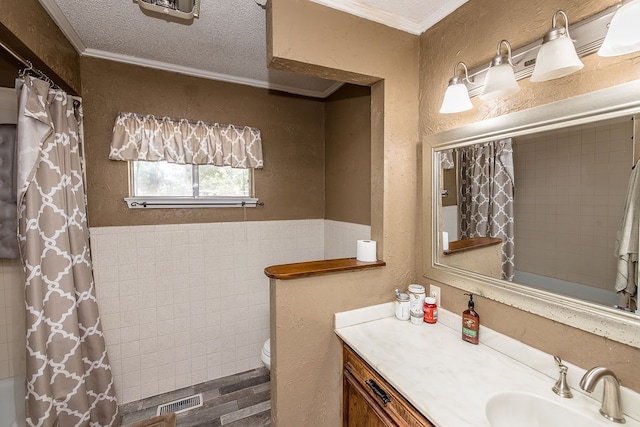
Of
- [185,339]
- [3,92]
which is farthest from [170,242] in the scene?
[3,92]

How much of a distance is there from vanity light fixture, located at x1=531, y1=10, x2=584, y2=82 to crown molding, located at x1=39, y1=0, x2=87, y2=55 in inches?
90.9

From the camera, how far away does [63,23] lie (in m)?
1.60

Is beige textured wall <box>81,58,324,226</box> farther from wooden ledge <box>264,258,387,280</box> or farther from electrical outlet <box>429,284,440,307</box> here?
electrical outlet <box>429,284,440,307</box>

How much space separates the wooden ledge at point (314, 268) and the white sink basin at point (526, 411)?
30.5 inches

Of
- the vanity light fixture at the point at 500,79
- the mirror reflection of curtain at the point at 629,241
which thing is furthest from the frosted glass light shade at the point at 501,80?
the mirror reflection of curtain at the point at 629,241

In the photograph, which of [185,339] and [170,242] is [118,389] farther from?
[170,242]

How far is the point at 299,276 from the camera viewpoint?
1372 millimetres

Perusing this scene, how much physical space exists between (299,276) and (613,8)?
4.98ft

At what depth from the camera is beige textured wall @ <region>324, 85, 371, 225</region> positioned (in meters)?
2.16

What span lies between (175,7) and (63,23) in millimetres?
759

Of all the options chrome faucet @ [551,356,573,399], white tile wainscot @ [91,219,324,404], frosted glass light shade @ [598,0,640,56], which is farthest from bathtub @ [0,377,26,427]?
frosted glass light shade @ [598,0,640,56]

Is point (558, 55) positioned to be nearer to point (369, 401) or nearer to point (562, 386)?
point (562, 386)

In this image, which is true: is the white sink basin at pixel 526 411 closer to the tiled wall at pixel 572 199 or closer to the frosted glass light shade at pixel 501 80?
the tiled wall at pixel 572 199

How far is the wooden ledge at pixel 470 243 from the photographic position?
1.28 m
